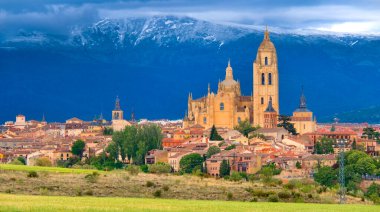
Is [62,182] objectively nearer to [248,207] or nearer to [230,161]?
[248,207]

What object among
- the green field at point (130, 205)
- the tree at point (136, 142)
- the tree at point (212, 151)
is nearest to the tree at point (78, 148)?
the tree at point (136, 142)

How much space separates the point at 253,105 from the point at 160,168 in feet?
135

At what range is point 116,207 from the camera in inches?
1379

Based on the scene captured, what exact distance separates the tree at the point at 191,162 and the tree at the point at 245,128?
22418mm

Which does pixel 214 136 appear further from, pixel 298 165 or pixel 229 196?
pixel 229 196

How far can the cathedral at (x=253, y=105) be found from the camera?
398 ft

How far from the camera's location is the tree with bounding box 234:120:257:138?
115 m

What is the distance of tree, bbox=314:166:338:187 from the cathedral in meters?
37.9

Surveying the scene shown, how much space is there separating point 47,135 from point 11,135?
420 centimetres

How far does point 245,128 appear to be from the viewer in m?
116

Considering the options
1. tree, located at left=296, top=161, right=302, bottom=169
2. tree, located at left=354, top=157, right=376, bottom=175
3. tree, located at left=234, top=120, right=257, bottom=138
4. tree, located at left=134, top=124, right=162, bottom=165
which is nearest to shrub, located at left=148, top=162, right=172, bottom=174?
tree, located at left=134, top=124, right=162, bottom=165

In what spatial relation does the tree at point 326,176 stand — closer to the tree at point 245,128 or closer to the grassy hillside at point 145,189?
the grassy hillside at point 145,189

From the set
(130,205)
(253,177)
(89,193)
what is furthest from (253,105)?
(130,205)

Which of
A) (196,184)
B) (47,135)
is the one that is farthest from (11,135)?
(196,184)
